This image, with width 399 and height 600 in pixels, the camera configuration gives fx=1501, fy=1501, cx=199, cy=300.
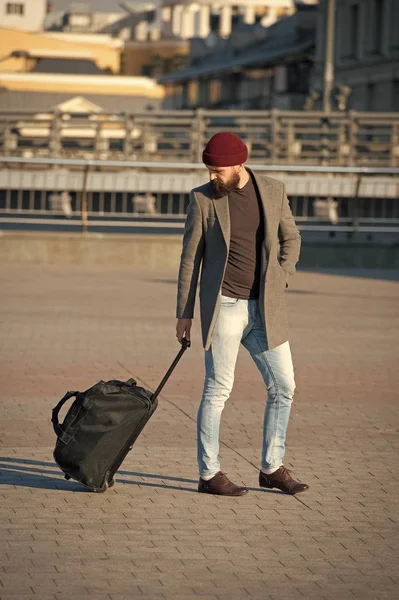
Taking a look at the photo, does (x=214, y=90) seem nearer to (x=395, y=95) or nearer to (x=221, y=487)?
(x=395, y=95)

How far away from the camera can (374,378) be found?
1095 centimetres

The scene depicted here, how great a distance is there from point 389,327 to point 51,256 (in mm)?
8420

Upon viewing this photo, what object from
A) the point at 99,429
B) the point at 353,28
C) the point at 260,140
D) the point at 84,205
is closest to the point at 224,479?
the point at 99,429

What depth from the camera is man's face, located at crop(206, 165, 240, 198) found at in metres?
6.66

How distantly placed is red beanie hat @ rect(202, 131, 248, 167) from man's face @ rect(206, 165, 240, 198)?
4cm

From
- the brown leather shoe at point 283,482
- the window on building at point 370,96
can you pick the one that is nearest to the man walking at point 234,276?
the brown leather shoe at point 283,482

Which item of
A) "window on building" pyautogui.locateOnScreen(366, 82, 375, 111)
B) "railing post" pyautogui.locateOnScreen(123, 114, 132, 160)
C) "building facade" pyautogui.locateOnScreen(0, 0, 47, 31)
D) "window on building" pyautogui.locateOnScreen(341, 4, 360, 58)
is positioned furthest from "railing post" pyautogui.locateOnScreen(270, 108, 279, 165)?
"building facade" pyautogui.locateOnScreen(0, 0, 47, 31)

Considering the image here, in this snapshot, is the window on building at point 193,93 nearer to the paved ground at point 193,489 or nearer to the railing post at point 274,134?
the railing post at point 274,134

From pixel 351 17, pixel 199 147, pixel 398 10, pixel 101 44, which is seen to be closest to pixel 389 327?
pixel 199 147

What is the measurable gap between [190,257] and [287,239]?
1.52ft

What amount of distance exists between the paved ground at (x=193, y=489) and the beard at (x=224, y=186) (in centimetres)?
143

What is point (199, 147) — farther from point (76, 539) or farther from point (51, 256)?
point (76, 539)

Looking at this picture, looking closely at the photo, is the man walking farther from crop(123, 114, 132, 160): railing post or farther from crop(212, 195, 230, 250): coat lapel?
crop(123, 114, 132, 160): railing post

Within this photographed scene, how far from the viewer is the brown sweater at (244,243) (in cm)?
678
